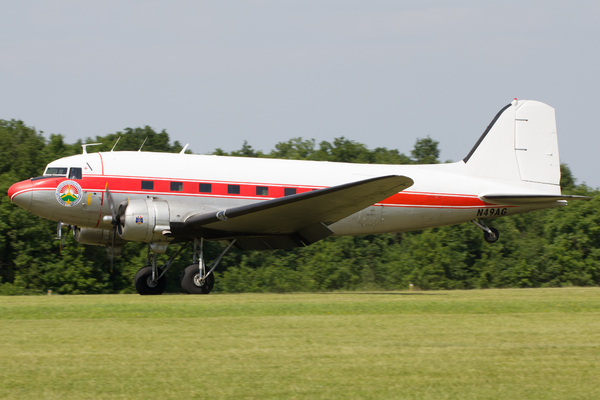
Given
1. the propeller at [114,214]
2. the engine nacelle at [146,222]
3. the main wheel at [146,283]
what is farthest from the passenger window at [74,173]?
the main wheel at [146,283]

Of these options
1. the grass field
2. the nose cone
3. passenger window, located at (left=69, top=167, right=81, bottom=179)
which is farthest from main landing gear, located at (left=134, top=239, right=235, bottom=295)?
the grass field

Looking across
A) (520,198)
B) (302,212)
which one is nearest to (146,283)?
(302,212)

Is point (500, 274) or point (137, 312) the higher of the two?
point (137, 312)

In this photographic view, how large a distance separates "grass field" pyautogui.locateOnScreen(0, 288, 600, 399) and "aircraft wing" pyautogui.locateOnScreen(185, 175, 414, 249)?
8.71ft

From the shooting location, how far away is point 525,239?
109ft

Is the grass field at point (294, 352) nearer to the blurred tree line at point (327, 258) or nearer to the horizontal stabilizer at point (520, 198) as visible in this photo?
the horizontal stabilizer at point (520, 198)

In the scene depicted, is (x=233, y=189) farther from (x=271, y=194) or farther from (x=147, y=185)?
(x=147, y=185)

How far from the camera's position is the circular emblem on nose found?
1449 centimetres

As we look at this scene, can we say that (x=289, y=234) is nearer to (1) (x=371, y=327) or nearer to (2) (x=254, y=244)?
(2) (x=254, y=244)

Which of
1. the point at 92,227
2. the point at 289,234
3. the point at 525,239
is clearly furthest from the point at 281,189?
the point at 525,239

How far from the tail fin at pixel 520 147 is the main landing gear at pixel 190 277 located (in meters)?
7.26

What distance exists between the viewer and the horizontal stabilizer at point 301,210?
13.0m

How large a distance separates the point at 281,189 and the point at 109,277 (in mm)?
12149

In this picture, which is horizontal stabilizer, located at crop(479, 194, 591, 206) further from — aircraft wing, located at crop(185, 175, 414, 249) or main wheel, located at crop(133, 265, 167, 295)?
main wheel, located at crop(133, 265, 167, 295)
